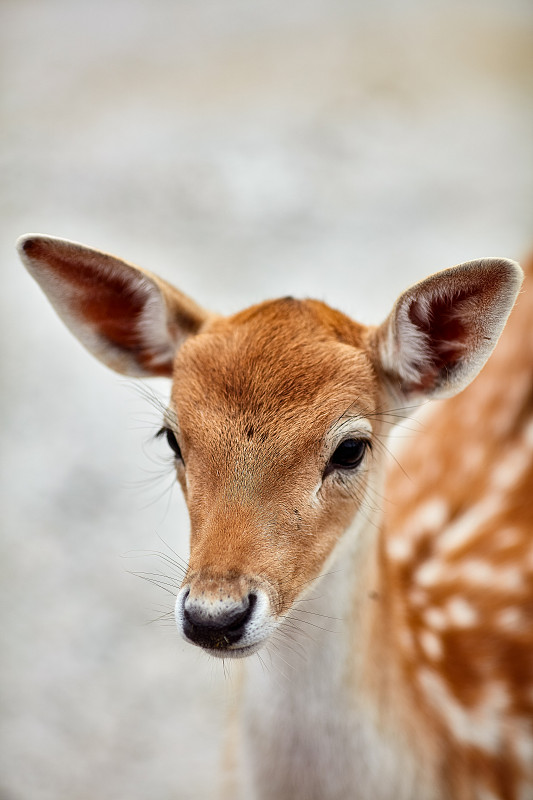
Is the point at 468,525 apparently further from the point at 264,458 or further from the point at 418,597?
the point at 264,458

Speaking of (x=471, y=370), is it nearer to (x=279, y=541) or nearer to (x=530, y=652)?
(x=279, y=541)

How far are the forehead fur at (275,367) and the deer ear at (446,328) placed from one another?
0.10 meters

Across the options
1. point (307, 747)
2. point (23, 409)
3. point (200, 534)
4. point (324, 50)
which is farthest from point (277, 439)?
point (324, 50)

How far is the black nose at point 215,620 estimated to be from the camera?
1632mm

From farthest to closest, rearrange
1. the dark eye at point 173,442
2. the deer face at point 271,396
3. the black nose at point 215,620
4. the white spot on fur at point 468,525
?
the white spot on fur at point 468,525, the dark eye at point 173,442, the deer face at point 271,396, the black nose at point 215,620

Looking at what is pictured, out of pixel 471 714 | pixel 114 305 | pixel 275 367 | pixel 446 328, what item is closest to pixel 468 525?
pixel 471 714

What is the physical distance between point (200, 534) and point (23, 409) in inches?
132

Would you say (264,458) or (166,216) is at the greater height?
(166,216)

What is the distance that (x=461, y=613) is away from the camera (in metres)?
2.66

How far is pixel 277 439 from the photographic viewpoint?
188 centimetres

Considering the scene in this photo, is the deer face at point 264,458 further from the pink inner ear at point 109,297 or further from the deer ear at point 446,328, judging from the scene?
the pink inner ear at point 109,297

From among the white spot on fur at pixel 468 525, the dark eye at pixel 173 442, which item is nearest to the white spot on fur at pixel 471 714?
the white spot on fur at pixel 468 525

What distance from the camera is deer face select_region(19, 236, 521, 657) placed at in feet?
5.72

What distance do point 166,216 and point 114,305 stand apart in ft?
12.7
